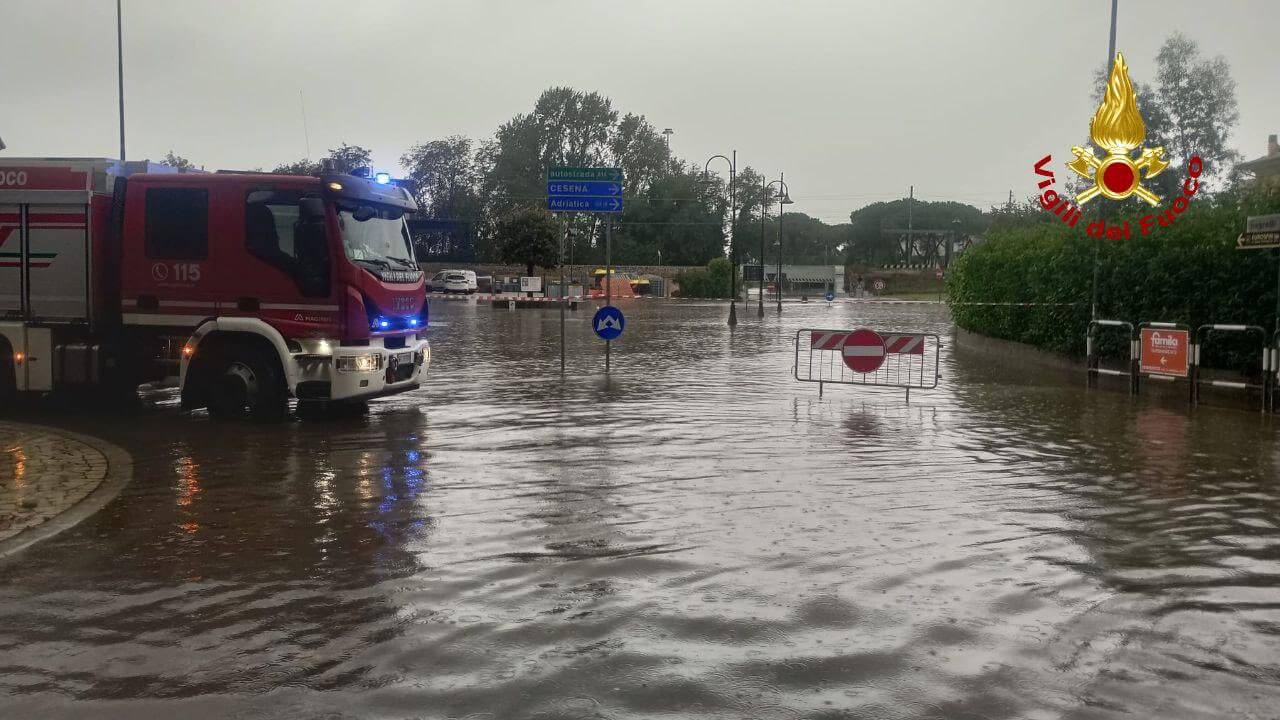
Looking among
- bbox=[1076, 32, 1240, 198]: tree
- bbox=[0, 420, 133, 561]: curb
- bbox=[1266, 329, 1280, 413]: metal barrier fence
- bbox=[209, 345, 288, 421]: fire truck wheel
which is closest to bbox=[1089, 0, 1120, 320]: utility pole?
bbox=[1266, 329, 1280, 413]: metal barrier fence

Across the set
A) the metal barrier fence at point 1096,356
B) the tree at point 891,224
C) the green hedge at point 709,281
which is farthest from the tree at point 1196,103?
the tree at point 891,224

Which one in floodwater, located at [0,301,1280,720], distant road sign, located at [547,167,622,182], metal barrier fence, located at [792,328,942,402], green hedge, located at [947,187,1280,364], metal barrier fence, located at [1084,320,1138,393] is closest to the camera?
floodwater, located at [0,301,1280,720]

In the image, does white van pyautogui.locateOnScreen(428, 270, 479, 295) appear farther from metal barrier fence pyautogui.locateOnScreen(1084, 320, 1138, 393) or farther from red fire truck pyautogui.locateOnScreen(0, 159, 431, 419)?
red fire truck pyautogui.locateOnScreen(0, 159, 431, 419)

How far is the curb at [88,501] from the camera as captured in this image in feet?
23.4

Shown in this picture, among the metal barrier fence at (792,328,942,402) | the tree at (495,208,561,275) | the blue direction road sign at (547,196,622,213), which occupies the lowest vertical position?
the metal barrier fence at (792,328,942,402)

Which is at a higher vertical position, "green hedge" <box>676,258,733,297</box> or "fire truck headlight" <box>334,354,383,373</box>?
"green hedge" <box>676,258,733,297</box>

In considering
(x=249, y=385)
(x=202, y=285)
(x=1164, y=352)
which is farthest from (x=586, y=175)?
(x=1164, y=352)

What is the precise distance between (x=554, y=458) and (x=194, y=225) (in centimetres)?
559

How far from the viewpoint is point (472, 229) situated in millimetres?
104000

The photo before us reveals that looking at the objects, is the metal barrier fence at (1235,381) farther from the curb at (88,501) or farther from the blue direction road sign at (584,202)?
the curb at (88,501)

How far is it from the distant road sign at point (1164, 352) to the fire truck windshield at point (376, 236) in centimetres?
1124

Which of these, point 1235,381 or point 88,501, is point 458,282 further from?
point 88,501

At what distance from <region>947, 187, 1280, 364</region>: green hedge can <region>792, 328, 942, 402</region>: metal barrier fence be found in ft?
8.68

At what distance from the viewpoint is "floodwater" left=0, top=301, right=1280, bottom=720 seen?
15.0 feet
